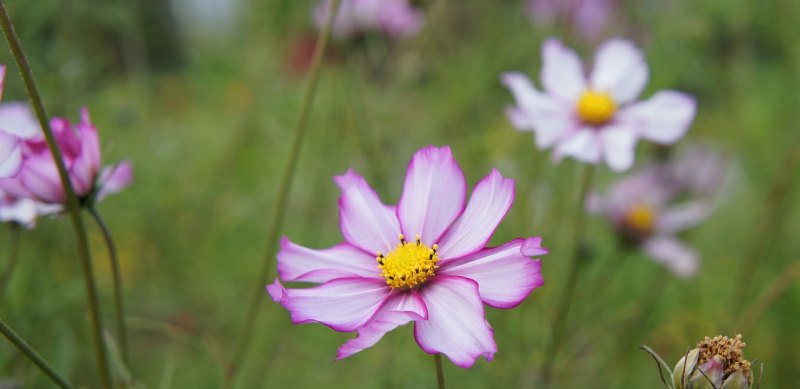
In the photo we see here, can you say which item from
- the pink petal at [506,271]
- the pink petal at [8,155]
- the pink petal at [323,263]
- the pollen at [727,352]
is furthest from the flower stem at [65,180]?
the pollen at [727,352]

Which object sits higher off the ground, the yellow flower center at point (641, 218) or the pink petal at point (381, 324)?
the yellow flower center at point (641, 218)

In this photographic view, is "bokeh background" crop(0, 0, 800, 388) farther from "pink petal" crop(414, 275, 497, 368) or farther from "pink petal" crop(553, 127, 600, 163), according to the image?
"pink petal" crop(414, 275, 497, 368)

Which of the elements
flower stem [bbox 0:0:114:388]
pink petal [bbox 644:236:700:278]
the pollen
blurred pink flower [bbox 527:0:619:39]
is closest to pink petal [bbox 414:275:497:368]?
the pollen

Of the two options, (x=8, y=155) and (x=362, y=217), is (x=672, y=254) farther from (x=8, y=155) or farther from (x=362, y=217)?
(x=8, y=155)

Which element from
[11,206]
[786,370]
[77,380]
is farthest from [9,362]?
[786,370]

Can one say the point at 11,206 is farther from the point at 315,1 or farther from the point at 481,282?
the point at 315,1

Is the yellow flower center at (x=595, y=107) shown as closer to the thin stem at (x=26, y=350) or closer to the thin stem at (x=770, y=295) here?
the thin stem at (x=770, y=295)
